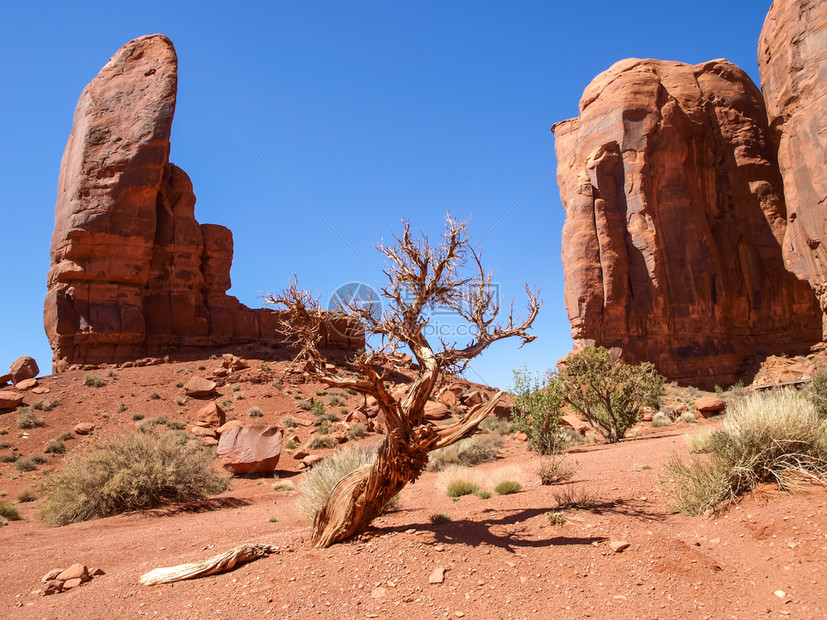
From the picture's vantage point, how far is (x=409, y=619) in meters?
4.52

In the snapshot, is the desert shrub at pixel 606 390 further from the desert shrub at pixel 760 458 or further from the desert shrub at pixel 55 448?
the desert shrub at pixel 55 448

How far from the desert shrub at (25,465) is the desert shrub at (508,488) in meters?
17.5

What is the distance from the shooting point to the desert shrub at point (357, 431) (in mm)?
20891

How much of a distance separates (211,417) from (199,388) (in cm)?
483

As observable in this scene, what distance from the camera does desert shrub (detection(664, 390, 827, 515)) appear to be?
20.1ft

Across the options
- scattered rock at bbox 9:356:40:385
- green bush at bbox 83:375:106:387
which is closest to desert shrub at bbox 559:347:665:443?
green bush at bbox 83:375:106:387

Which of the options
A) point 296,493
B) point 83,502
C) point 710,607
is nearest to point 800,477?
point 710,607

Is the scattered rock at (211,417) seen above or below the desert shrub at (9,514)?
above

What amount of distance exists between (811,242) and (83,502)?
102ft

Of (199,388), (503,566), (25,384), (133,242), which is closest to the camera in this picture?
(503,566)

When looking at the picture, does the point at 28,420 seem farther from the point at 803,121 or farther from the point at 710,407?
the point at 803,121

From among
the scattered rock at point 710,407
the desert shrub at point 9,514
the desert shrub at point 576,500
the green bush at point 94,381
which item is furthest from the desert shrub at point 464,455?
the green bush at point 94,381

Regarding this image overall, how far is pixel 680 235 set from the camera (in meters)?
36.7

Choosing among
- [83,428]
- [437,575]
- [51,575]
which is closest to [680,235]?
[437,575]
